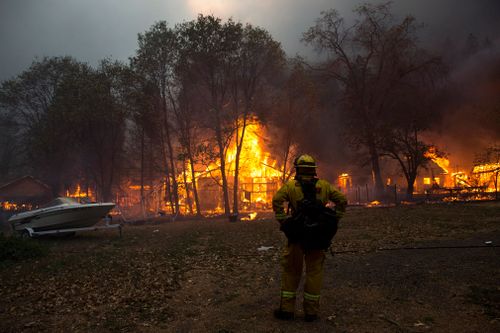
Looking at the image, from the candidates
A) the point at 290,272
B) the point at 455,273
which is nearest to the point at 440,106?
the point at 455,273

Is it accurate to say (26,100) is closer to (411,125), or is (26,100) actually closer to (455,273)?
(411,125)

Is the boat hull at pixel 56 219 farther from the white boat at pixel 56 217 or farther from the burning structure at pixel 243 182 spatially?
the burning structure at pixel 243 182

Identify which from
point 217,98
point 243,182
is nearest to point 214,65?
point 217,98

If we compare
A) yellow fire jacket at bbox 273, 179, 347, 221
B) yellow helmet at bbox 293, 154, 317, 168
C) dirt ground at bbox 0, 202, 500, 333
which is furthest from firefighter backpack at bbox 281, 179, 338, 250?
dirt ground at bbox 0, 202, 500, 333

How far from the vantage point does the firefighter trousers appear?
17.7ft

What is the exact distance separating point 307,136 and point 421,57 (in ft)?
48.0

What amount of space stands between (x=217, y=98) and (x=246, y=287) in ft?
80.1

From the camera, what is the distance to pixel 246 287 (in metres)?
7.44

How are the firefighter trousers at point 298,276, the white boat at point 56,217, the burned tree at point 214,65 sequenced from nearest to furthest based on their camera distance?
the firefighter trousers at point 298,276 → the white boat at point 56,217 → the burned tree at point 214,65

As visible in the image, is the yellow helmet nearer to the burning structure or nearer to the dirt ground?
the dirt ground

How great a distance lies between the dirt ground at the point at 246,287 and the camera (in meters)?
5.45

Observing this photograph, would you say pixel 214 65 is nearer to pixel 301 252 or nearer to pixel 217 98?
pixel 217 98

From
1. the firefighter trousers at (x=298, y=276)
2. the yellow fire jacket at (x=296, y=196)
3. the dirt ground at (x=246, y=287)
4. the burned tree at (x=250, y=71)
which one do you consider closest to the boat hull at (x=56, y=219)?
the dirt ground at (x=246, y=287)

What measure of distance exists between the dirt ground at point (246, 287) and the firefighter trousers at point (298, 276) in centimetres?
25
